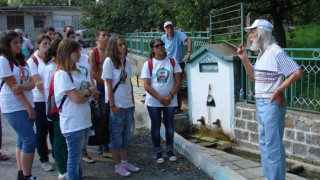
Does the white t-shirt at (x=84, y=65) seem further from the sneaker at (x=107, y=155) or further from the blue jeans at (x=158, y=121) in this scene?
the sneaker at (x=107, y=155)

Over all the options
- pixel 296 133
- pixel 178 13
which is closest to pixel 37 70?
pixel 296 133

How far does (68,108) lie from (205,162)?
195 cm

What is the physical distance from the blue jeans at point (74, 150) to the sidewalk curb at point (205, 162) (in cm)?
165

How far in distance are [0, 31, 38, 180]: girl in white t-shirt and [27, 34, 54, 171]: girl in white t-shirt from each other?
31cm

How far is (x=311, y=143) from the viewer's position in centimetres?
524

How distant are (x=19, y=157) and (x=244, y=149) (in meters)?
3.82

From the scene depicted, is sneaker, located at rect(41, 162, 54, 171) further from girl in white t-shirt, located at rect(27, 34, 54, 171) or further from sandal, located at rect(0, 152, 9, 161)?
sandal, located at rect(0, 152, 9, 161)

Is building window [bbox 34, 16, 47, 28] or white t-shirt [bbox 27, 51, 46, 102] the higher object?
building window [bbox 34, 16, 47, 28]

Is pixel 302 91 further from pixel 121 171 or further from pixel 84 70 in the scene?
pixel 84 70

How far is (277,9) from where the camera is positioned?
939 cm

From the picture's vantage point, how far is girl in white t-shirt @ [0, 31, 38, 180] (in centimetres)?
385

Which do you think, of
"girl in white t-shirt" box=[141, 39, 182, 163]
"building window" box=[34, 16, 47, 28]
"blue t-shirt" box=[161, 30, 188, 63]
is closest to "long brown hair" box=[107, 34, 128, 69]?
"girl in white t-shirt" box=[141, 39, 182, 163]

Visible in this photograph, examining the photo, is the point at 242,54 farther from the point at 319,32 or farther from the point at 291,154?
the point at 319,32

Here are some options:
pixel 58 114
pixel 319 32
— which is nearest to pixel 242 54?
pixel 58 114
